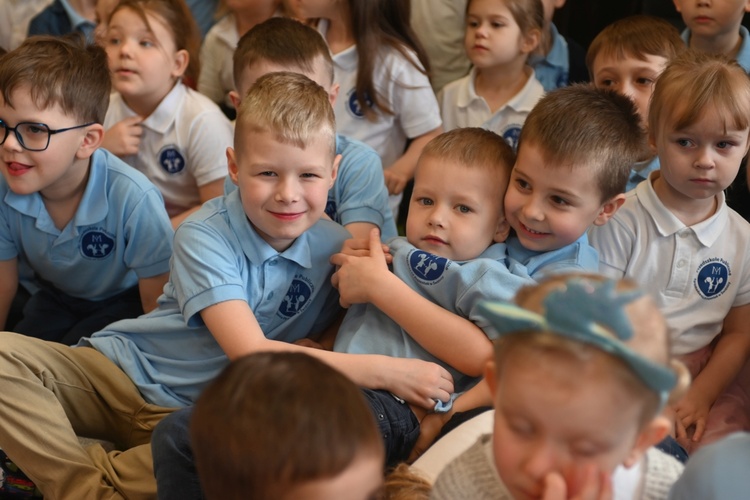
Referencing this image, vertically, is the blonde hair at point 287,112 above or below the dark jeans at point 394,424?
above

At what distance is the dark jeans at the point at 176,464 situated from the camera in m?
1.45

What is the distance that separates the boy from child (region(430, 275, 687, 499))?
2.28ft

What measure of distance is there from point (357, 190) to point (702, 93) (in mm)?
762

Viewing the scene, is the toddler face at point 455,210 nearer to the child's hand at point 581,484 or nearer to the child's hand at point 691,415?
the child's hand at point 691,415

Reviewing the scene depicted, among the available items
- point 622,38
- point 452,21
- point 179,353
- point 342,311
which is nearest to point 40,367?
point 179,353

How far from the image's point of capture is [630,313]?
2.96 ft

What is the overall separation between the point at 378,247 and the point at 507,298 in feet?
0.99

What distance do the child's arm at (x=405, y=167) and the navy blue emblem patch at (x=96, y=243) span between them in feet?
2.64

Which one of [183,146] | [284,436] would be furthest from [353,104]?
[284,436]

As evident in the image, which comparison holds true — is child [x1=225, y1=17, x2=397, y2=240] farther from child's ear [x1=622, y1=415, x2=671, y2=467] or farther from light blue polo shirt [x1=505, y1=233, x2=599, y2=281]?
child's ear [x1=622, y1=415, x2=671, y2=467]

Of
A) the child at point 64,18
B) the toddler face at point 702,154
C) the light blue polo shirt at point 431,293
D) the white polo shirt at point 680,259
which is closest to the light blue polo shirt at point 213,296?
the light blue polo shirt at point 431,293

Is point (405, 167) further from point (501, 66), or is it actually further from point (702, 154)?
point (702, 154)

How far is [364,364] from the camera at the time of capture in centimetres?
155

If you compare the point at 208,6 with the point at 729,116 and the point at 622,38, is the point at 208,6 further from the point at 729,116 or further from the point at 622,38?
the point at 729,116
